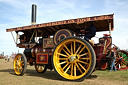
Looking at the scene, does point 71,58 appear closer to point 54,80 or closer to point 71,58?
point 71,58

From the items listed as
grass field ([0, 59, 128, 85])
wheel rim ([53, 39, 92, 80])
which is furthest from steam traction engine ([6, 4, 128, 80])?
grass field ([0, 59, 128, 85])

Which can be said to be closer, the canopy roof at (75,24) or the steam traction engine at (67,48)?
the steam traction engine at (67,48)

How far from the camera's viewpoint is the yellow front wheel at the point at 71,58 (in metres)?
5.87

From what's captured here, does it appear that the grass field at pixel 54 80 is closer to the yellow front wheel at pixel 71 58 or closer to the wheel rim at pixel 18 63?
the yellow front wheel at pixel 71 58

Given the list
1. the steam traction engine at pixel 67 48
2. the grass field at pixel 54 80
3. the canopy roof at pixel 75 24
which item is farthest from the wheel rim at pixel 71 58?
the canopy roof at pixel 75 24

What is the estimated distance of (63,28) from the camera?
293 inches

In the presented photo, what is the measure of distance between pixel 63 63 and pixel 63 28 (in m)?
2.02

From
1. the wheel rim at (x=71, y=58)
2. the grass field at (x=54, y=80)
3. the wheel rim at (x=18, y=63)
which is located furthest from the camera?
the wheel rim at (x=18, y=63)

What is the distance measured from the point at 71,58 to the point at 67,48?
53cm

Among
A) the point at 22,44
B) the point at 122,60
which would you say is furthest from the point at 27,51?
the point at 122,60

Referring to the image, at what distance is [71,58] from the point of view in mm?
6035

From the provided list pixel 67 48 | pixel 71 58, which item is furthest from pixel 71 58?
pixel 67 48

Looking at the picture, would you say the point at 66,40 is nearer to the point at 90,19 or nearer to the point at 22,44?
the point at 90,19

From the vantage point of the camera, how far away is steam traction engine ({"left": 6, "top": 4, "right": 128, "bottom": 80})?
595cm
